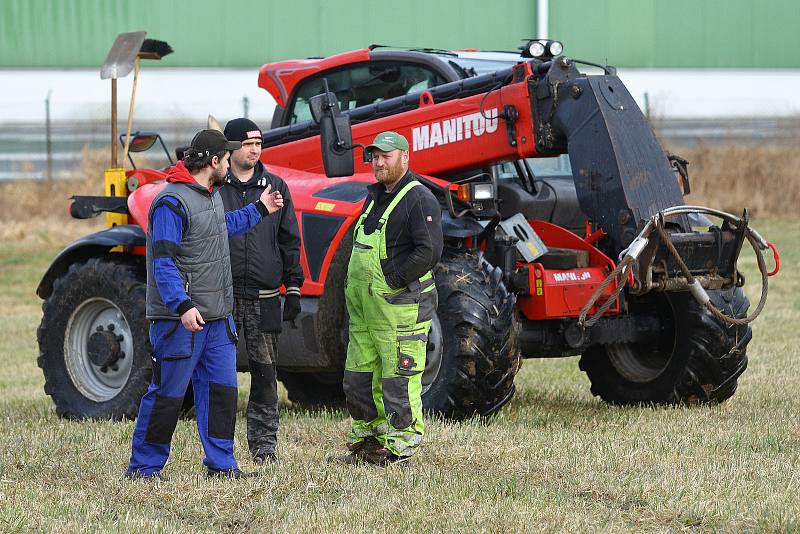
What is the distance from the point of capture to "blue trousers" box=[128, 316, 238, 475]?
21.4 feet

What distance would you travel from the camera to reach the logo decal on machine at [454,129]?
8508 mm

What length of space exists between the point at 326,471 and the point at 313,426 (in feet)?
4.89

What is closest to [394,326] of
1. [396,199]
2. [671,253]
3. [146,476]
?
[396,199]

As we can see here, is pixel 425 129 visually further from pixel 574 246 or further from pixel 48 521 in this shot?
pixel 48 521

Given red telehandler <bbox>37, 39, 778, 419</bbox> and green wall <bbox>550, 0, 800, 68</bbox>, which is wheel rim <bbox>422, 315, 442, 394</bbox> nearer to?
red telehandler <bbox>37, 39, 778, 419</bbox>

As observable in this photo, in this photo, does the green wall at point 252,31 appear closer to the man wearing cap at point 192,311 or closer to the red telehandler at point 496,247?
the red telehandler at point 496,247

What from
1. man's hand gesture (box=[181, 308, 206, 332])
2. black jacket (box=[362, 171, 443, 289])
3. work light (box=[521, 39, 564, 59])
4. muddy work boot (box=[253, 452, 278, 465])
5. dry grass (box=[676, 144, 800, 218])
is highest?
work light (box=[521, 39, 564, 59])

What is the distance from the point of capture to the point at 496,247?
27.3 ft

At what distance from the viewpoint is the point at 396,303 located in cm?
A: 693

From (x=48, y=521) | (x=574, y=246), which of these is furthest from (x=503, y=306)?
(x=48, y=521)

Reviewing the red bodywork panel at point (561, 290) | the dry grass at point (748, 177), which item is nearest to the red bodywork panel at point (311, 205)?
the red bodywork panel at point (561, 290)

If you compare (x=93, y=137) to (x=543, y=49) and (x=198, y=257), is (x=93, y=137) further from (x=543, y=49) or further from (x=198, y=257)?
(x=198, y=257)

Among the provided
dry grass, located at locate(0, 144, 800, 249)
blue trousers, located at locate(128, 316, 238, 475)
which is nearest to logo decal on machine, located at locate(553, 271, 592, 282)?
blue trousers, located at locate(128, 316, 238, 475)

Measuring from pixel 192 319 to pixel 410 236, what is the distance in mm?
1233
